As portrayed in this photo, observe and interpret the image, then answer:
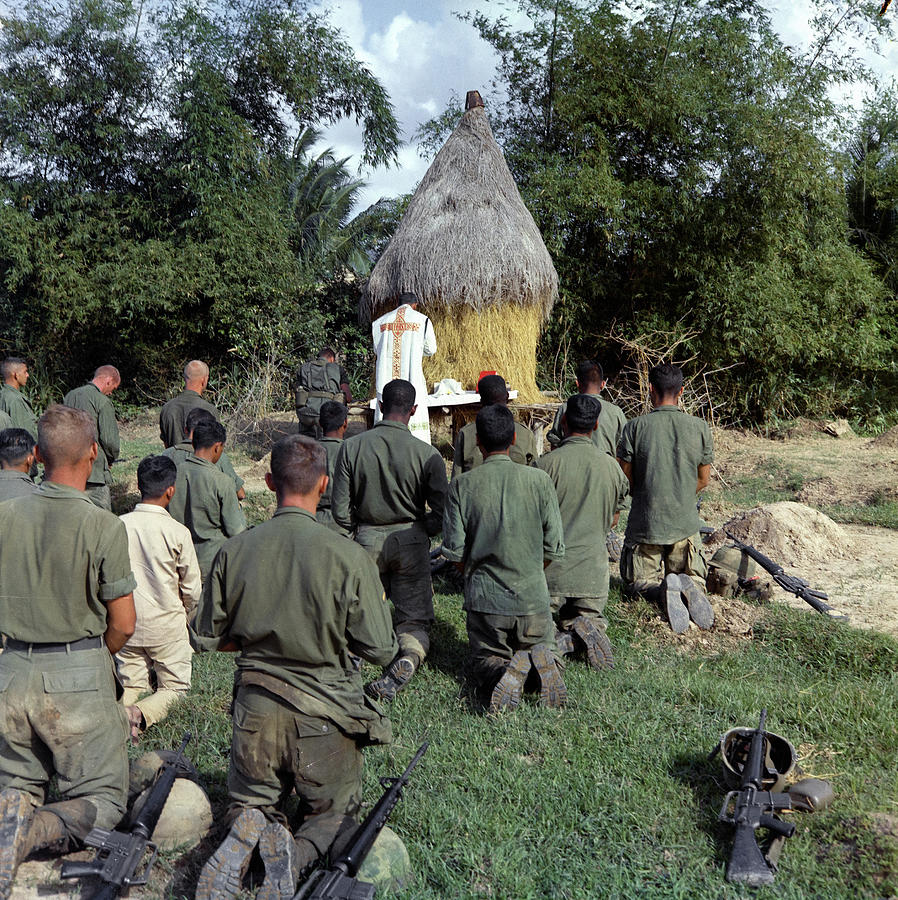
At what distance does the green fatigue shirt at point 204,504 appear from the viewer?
5.48 meters

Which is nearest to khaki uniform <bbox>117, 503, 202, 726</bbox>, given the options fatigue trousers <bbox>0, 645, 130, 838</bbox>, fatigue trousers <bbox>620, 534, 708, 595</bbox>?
fatigue trousers <bbox>0, 645, 130, 838</bbox>

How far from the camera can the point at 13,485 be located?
16.1ft

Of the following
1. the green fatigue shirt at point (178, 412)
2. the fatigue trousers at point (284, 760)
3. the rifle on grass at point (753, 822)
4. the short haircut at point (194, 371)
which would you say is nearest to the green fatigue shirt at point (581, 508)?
the rifle on grass at point (753, 822)

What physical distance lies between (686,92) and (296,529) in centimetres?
1239

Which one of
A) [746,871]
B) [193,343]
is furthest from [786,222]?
[746,871]

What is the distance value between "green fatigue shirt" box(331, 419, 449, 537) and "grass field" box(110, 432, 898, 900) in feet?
3.46

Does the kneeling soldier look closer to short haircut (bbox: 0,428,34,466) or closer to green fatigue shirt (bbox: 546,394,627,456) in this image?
short haircut (bbox: 0,428,34,466)

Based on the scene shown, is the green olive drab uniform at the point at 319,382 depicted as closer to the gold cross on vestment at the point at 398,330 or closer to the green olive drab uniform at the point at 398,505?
the gold cross on vestment at the point at 398,330

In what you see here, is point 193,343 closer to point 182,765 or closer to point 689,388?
point 689,388

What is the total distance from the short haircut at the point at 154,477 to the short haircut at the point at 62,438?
1.29 metres

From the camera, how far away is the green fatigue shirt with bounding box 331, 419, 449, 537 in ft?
17.1

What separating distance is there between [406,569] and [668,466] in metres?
2.12

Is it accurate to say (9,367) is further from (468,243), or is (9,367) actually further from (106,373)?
(468,243)

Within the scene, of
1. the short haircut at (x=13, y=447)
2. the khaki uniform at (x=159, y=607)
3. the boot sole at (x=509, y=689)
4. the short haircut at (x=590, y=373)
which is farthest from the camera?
the short haircut at (x=590, y=373)
